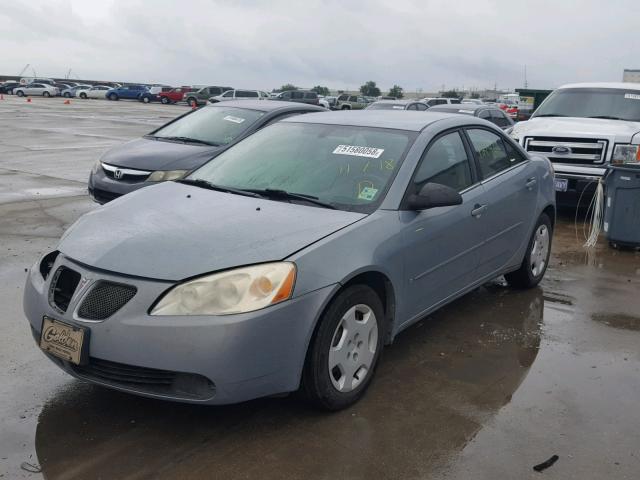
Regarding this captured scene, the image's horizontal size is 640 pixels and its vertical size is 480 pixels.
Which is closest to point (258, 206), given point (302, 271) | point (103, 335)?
point (302, 271)

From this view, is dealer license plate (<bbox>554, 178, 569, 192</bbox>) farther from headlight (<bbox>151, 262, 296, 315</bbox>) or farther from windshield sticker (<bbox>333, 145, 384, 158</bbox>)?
headlight (<bbox>151, 262, 296, 315</bbox>)

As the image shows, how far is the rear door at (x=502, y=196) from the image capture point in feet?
16.9

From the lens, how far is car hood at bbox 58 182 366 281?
3.42m

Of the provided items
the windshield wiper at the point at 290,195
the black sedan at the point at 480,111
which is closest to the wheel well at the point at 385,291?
the windshield wiper at the point at 290,195

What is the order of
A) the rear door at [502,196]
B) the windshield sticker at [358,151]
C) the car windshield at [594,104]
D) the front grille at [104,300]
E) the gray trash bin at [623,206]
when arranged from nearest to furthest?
the front grille at [104,300] → the windshield sticker at [358,151] → the rear door at [502,196] → the gray trash bin at [623,206] → the car windshield at [594,104]

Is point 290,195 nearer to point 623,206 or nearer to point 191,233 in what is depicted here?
point 191,233

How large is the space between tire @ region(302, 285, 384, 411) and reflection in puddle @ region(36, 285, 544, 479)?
0.13 meters

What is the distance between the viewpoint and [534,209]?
19.2 ft

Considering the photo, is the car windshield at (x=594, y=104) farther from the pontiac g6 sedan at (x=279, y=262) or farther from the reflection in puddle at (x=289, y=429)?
the reflection in puddle at (x=289, y=429)

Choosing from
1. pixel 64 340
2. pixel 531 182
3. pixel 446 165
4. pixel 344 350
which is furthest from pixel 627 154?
pixel 64 340

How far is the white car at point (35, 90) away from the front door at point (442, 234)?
63.2 metres

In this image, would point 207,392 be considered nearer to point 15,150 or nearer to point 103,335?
point 103,335

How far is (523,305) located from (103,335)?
3.72 m

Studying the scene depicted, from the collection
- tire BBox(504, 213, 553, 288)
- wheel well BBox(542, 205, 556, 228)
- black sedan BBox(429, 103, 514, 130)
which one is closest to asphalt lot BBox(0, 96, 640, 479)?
tire BBox(504, 213, 553, 288)
